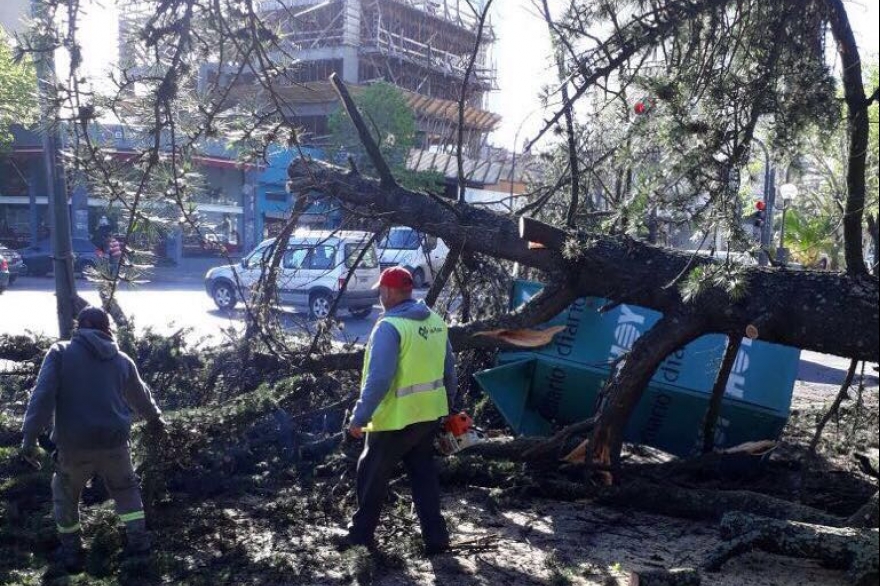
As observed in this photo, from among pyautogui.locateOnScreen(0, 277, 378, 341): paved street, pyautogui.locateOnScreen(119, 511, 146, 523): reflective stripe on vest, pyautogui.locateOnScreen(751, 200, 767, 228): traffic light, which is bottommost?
pyautogui.locateOnScreen(0, 277, 378, 341): paved street

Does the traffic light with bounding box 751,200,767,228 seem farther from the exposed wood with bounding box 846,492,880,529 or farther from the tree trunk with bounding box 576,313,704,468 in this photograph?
the exposed wood with bounding box 846,492,880,529

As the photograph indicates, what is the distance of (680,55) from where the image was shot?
181 inches

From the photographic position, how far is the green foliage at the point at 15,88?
13.9 ft

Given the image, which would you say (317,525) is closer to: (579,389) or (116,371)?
(116,371)

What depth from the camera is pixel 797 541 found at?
4.05 m

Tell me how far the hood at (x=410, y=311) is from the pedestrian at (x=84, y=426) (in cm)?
153

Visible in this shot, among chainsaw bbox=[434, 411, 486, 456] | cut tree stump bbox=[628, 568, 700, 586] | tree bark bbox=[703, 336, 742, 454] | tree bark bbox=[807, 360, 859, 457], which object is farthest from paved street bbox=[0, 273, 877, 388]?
cut tree stump bbox=[628, 568, 700, 586]

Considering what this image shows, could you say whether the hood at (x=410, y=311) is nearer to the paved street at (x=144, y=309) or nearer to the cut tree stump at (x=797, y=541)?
the cut tree stump at (x=797, y=541)

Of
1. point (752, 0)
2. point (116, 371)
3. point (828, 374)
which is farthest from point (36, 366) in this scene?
point (828, 374)

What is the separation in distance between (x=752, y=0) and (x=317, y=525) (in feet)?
12.6

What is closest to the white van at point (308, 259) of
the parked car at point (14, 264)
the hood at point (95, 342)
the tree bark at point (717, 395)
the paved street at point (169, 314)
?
the paved street at point (169, 314)

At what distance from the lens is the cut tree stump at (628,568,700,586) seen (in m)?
3.67

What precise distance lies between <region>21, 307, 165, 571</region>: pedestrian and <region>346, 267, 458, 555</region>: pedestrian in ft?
4.03

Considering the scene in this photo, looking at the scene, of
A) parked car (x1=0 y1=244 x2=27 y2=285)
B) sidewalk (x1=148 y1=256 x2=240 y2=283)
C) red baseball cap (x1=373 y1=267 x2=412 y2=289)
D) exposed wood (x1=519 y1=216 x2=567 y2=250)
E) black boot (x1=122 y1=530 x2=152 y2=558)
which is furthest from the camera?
sidewalk (x1=148 y1=256 x2=240 y2=283)
